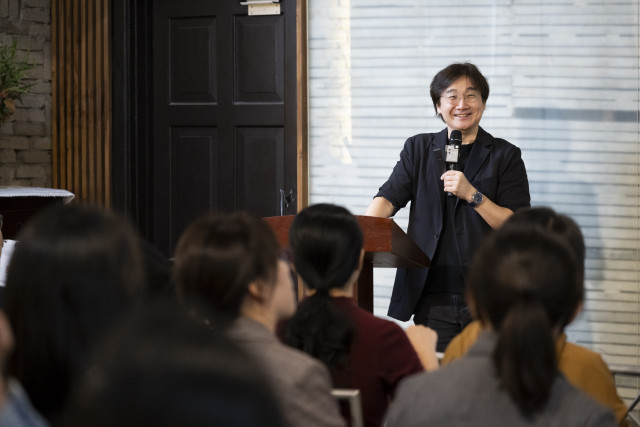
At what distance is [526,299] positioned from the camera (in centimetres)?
131

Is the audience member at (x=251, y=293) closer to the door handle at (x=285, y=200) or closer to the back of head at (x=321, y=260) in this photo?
the back of head at (x=321, y=260)

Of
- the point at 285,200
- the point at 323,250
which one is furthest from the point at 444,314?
the point at 285,200

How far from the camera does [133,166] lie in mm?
5125

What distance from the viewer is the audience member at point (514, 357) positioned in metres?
1.27

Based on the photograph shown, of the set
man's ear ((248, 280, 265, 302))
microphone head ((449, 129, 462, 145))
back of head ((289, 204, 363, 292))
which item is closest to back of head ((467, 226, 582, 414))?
man's ear ((248, 280, 265, 302))

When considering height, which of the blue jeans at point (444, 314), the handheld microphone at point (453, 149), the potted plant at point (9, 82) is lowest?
the blue jeans at point (444, 314)

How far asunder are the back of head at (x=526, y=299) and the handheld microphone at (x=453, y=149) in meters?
1.69

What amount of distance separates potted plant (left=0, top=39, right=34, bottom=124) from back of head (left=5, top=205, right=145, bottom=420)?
375cm

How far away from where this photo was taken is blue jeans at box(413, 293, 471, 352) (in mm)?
3258

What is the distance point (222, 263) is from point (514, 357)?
1.82 ft

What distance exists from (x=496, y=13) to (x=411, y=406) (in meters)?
3.47

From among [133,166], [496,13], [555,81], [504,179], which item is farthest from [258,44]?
[504,179]

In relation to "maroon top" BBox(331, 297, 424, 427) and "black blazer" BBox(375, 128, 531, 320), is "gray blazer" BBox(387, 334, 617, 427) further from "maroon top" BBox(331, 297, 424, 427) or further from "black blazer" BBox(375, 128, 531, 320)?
"black blazer" BBox(375, 128, 531, 320)

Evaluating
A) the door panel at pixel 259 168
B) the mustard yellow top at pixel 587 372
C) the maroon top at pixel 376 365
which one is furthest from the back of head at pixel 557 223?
the door panel at pixel 259 168
